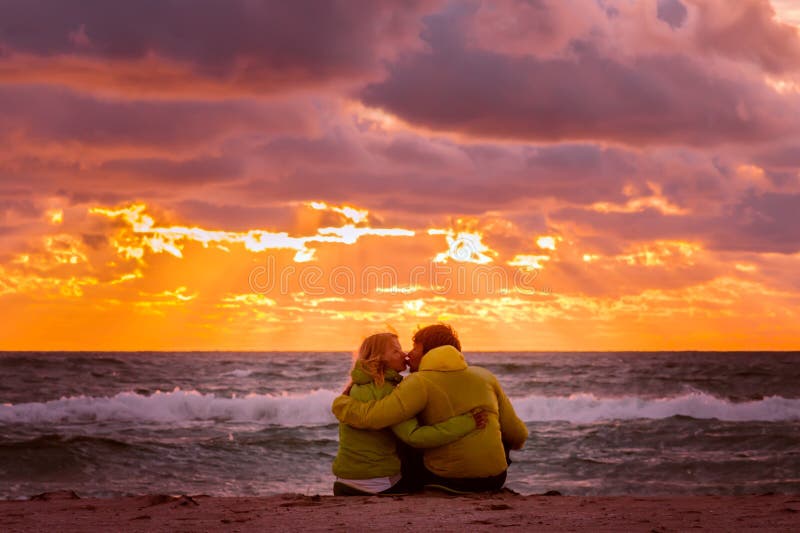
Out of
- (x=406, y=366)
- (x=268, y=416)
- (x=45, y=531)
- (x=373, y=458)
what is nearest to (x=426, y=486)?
(x=373, y=458)

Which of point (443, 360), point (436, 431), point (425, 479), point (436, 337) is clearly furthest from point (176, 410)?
point (443, 360)

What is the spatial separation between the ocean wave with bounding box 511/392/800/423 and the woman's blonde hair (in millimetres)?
17125

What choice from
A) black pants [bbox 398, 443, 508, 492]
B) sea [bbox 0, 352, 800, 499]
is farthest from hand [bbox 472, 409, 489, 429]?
sea [bbox 0, 352, 800, 499]

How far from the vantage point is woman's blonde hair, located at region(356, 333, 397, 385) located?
6.69 meters

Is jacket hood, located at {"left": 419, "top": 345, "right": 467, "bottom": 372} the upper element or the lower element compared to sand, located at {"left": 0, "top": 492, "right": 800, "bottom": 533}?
upper

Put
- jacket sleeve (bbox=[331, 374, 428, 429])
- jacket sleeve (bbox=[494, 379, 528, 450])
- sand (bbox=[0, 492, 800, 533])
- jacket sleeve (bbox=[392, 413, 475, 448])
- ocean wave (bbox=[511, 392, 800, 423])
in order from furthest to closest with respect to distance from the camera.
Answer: ocean wave (bbox=[511, 392, 800, 423]), jacket sleeve (bbox=[494, 379, 528, 450]), jacket sleeve (bbox=[392, 413, 475, 448]), jacket sleeve (bbox=[331, 374, 428, 429]), sand (bbox=[0, 492, 800, 533])

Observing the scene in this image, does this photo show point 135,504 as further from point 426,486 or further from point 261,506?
point 426,486

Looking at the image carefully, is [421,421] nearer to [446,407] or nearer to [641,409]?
[446,407]

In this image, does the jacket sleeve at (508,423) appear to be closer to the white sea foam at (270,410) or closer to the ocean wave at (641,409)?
the white sea foam at (270,410)

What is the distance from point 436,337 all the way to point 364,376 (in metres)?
0.64

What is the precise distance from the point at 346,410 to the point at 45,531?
86.5 inches

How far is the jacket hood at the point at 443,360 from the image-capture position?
21.8 feet

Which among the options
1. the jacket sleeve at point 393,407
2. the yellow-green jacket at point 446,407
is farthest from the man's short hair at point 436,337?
the jacket sleeve at point 393,407

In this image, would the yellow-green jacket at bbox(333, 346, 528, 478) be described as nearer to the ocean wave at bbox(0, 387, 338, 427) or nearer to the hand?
the hand
